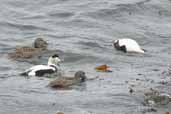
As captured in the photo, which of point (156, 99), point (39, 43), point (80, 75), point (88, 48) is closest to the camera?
point (156, 99)

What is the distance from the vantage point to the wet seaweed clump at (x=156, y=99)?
1382 cm

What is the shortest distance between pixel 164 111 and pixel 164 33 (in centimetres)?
916

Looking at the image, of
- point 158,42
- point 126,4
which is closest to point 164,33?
point 158,42

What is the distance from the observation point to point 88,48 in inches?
790

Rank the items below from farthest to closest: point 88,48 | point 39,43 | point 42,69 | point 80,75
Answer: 1. point 88,48
2. point 39,43
3. point 42,69
4. point 80,75

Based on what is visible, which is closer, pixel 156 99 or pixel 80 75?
pixel 156 99

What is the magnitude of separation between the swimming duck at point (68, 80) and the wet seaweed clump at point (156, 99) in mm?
1880

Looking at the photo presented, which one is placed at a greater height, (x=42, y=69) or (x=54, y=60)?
(x=54, y=60)

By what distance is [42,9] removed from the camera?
25578 millimetres

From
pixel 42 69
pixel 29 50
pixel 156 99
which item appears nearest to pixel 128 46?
pixel 29 50

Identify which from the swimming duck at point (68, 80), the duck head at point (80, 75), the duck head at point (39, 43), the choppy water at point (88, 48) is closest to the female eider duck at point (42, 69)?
the choppy water at point (88, 48)

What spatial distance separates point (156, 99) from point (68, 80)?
233cm

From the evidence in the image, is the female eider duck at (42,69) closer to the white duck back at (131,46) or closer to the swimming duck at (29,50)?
the swimming duck at (29,50)

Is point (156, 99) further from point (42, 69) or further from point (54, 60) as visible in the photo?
point (54, 60)
